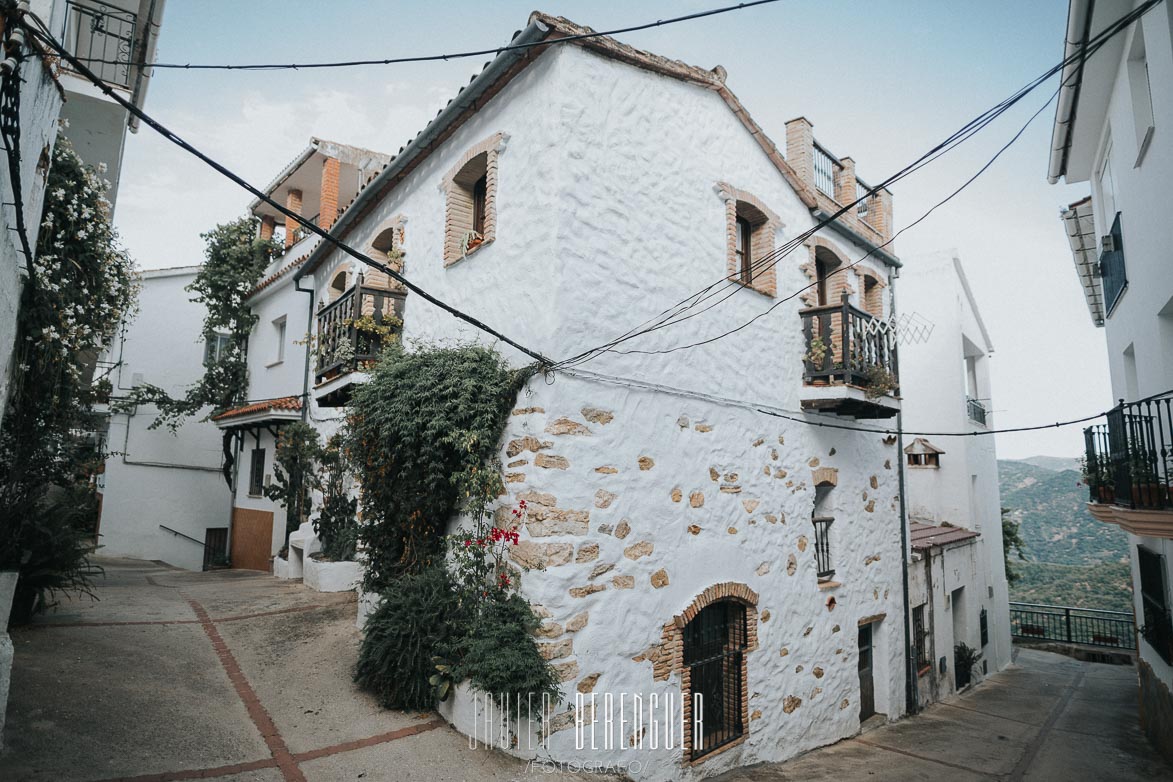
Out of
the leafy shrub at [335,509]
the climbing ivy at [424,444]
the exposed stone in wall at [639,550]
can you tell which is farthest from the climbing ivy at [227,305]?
the exposed stone in wall at [639,550]

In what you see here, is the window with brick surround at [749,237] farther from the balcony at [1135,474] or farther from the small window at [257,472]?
the small window at [257,472]

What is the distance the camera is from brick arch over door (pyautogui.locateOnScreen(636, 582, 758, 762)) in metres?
6.14

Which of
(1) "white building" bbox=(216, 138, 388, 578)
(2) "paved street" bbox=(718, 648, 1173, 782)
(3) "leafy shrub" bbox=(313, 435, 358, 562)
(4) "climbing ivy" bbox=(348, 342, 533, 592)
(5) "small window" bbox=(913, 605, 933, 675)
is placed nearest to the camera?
(4) "climbing ivy" bbox=(348, 342, 533, 592)

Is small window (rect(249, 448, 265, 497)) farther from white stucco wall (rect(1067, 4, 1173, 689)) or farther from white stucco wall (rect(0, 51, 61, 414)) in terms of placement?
white stucco wall (rect(1067, 4, 1173, 689))

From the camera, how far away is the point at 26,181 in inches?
195

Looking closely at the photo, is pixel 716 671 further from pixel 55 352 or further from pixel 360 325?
pixel 55 352

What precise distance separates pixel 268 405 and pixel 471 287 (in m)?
7.20

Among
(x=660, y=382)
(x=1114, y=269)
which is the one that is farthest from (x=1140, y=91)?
(x=660, y=382)

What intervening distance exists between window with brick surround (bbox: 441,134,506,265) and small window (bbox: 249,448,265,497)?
869cm

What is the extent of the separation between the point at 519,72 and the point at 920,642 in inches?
426

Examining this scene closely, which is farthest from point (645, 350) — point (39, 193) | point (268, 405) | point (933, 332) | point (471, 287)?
point (933, 332)

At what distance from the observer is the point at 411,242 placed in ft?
27.5

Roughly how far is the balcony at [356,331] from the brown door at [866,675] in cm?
790

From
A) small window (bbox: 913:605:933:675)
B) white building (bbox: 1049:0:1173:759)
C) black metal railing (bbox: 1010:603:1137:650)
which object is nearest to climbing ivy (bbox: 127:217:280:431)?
small window (bbox: 913:605:933:675)
